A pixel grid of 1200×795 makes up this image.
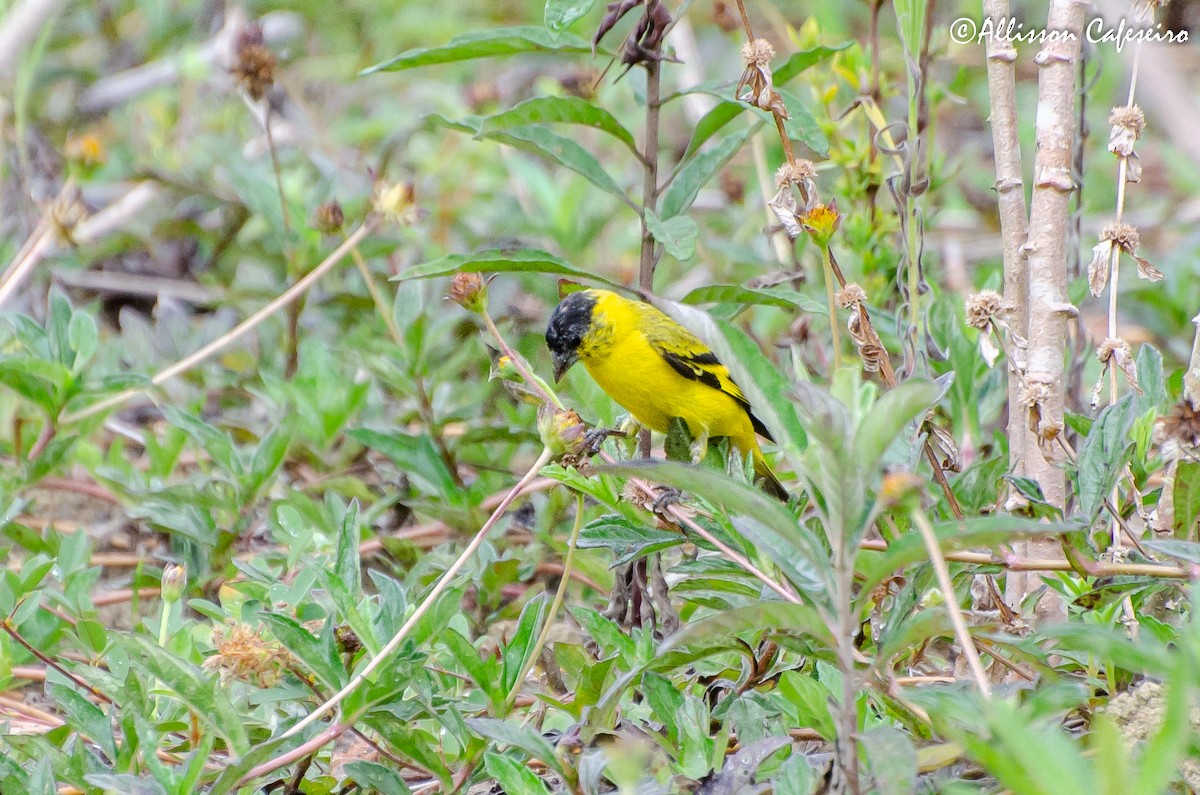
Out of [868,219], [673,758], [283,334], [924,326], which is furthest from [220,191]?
[673,758]

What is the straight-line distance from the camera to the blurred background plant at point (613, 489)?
188cm

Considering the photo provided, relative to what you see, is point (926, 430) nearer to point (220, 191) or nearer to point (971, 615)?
point (971, 615)

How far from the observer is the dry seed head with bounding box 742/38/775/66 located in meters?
2.50

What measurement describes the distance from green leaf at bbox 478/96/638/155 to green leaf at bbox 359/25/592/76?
0.13 m

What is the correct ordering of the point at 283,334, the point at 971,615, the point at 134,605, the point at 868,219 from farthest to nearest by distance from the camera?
the point at 283,334, the point at 868,219, the point at 134,605, the point at 971,615

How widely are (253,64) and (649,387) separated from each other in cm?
179

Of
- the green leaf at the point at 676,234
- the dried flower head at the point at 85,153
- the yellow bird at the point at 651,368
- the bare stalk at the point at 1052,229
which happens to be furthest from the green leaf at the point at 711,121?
the dried flower head at the point at 85,153

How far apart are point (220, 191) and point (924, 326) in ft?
12.1

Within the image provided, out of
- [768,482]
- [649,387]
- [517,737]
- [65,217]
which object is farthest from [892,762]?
[65,217]

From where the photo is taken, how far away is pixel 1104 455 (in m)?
2.16

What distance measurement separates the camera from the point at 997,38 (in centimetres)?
254

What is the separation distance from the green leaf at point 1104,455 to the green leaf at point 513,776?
108 centimetres

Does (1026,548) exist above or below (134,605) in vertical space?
above

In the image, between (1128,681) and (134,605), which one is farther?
(134,605)
